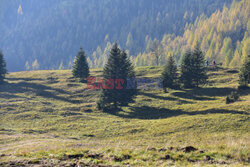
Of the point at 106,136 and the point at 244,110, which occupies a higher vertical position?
the point at 244,110

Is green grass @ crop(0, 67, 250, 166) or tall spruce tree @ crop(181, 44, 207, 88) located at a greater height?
tall spruce tree @ crop(181, 44, 207, 88)

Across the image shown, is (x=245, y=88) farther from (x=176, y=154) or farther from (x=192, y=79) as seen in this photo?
(x=176, y=154)

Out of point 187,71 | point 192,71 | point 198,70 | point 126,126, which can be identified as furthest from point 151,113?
point 198,70

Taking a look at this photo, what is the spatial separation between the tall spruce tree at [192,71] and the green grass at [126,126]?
406 cm

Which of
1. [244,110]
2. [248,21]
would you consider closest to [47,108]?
[244,110]

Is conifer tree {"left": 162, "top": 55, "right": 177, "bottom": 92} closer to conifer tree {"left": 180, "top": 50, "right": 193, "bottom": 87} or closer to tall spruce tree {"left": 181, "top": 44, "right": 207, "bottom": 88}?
conifer tree {"left": 180, "top": 50, "right": 193, "bottom": 87}

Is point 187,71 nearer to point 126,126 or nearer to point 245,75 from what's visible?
point 245,75

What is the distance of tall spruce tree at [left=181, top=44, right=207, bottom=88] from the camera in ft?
202

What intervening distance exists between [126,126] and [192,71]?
118ft

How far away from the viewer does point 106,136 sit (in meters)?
30.1

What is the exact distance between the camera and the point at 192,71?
6144 centimetres

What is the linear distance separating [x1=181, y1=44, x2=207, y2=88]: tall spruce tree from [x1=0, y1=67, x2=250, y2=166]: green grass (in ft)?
13.3

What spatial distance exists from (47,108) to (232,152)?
48.7 m

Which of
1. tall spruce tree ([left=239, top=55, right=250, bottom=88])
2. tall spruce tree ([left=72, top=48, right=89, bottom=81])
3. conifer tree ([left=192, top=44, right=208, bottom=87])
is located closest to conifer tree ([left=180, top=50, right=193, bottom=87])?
conifer tree ([left=192, top=44, right=208, bottom=87])
